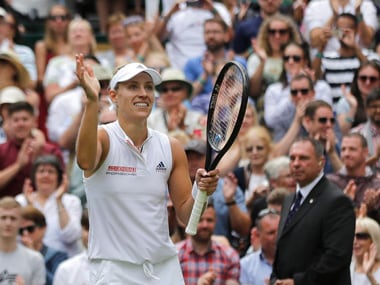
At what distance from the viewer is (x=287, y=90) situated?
44.7ft

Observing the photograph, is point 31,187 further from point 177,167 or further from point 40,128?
point 177,167

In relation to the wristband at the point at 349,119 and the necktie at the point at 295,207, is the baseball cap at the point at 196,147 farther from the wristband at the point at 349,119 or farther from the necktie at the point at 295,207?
the wristband at the point at 349,119

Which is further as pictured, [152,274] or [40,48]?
[40,48]

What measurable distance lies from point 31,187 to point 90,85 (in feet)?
15.4

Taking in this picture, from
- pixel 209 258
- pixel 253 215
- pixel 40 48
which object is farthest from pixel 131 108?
pixel 40 48

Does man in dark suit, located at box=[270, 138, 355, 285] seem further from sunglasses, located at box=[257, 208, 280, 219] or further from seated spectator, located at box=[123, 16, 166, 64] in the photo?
seated spectator, located at box=[123, 16, 166, 64]

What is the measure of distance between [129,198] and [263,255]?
134 inches

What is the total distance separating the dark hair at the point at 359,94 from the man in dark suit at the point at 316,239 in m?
3.36

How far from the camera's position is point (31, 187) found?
12141 mm

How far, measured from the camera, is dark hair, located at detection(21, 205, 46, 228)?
37.4 ft

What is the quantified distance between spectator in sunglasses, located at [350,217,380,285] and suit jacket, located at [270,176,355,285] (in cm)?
A: 77

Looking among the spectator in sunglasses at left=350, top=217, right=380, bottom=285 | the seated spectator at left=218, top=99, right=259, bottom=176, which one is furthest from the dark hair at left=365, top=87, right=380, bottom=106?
the spectator in sunglasses at left=350, top=217, right=380, bottom=285

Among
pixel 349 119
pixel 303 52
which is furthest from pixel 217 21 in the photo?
pixel 349 119

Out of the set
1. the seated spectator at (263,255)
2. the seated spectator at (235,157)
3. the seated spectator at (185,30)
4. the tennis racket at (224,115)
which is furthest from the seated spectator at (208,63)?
the tennis racket at (224,115)
